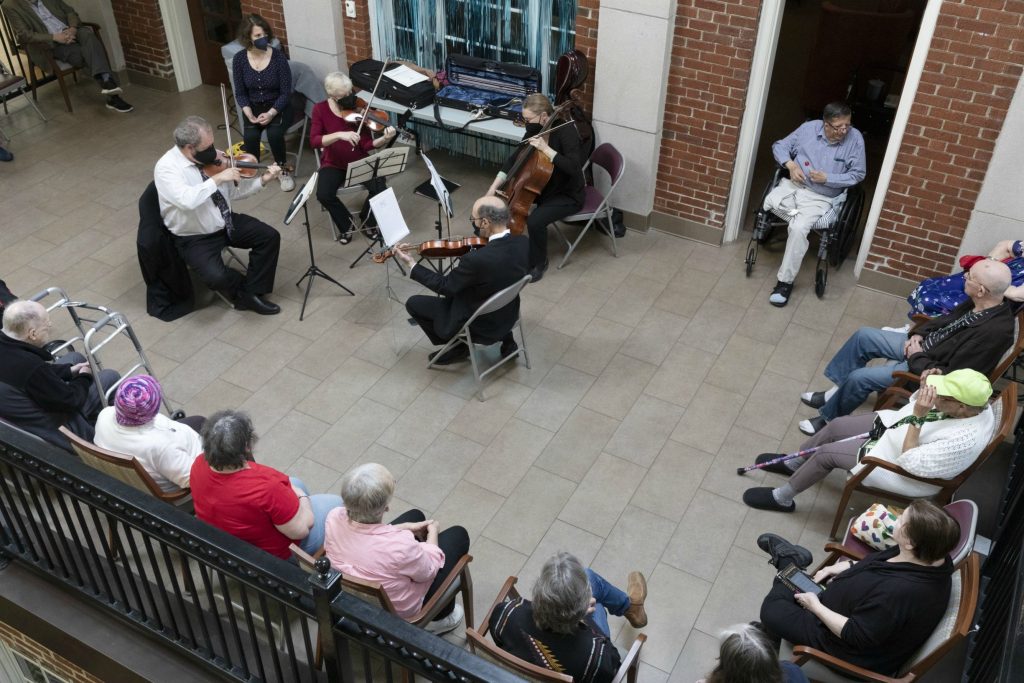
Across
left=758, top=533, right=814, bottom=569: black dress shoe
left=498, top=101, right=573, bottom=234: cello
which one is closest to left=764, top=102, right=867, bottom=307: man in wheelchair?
left=498, top=101, right=573, bottom=234: cello

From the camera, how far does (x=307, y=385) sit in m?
5.21

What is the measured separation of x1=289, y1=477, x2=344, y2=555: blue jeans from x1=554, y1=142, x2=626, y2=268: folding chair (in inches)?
111

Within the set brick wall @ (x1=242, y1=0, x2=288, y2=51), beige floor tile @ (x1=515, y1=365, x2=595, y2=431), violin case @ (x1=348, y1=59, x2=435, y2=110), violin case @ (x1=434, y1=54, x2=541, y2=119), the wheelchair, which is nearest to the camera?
beige floor tile @ (x1=515, y1=365, x2=595, y2=431)

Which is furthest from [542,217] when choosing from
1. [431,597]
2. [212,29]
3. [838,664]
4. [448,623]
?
[212,29]

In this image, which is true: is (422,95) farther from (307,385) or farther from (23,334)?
(23,334)

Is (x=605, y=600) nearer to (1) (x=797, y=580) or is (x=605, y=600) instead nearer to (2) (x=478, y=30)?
(1) (x=797, y=580)

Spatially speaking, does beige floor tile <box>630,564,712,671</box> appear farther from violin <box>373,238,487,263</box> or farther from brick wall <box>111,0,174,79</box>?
brick wall <box>111,0,174,79</box>

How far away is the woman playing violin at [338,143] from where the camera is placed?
6.32 metres

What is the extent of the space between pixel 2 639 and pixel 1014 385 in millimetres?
4687

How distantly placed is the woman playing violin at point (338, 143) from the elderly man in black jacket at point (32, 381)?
2516 millimetres

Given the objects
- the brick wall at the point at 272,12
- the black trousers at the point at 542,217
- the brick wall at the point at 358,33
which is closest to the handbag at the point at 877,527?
the black trousers at the point at 542,217

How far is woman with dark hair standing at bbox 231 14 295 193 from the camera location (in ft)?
22.6

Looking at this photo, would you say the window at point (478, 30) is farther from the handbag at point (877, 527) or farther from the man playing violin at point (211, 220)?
the handbag at point (877, 527)

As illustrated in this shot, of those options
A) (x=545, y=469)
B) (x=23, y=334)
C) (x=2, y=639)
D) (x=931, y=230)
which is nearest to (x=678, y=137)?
(x=931, y=230)
